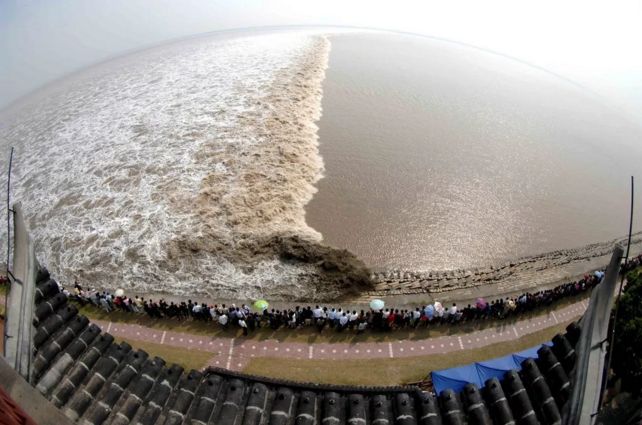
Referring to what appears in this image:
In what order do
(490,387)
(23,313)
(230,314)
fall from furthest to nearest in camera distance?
(230,314), (490,387), (23,313)

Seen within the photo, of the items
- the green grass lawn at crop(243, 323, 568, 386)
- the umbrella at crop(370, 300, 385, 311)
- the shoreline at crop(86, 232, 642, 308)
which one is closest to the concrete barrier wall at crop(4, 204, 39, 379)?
the green grass lawn at crop(243, 323, 568, 386)

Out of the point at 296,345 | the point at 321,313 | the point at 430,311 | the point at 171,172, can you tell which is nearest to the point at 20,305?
the point at 296,345

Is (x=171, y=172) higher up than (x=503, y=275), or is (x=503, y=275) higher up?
(x=171, y=172)

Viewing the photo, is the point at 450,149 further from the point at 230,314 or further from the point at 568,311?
the point at 230,314

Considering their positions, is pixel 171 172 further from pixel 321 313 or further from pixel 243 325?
pixel 321 313

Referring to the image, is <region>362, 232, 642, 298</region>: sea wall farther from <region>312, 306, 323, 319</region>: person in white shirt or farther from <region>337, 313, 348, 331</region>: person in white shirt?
<region>312, 306, 323, 319</region>: person in white shirt

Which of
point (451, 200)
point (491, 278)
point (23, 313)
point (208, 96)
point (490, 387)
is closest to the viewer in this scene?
point (23, 313)

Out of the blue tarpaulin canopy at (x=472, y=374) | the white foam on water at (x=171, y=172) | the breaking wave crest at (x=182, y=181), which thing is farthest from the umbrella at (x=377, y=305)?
the white foam on water at (x=171, y=172)

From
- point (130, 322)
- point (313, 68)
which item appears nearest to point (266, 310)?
point (130, 322)
